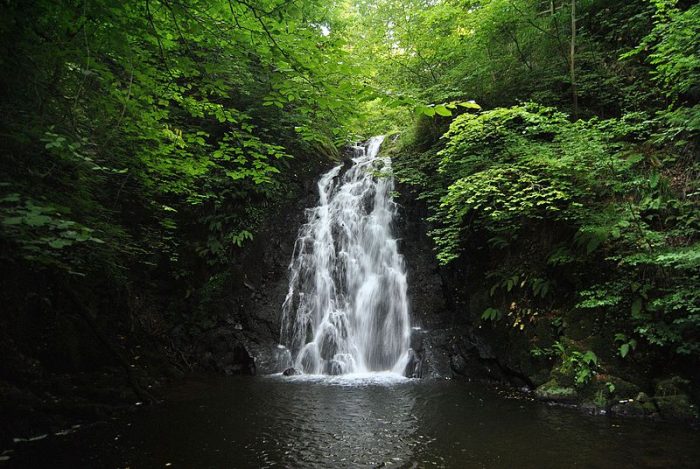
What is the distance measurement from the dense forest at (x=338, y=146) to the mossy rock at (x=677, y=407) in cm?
4

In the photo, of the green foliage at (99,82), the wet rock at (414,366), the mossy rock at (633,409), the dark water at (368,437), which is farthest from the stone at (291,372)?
the mossy rock at (633,409)

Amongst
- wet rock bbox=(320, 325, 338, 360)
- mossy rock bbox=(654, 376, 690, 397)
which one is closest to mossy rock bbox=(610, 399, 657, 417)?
mossy rock bbox=(654, 376, 690, 397)

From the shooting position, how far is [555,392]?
6.23 m

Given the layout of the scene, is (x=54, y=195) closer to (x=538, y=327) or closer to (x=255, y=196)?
(x=538, y=327)

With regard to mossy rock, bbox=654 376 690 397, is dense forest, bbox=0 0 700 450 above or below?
above

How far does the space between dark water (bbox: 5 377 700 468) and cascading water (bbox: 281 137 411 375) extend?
8.79 feet

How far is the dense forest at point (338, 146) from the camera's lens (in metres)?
3.55

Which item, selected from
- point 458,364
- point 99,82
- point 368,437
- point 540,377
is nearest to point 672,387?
point 540,377

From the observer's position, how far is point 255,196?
12312 mm

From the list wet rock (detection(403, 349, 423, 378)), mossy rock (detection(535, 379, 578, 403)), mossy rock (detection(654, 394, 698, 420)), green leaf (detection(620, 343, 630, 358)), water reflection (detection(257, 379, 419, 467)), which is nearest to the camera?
water reflection (detection(257, 379, 419, 467))

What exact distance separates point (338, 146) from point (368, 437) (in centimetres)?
464

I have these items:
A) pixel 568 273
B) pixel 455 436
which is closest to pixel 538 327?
pixel 568 273

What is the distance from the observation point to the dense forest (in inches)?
140

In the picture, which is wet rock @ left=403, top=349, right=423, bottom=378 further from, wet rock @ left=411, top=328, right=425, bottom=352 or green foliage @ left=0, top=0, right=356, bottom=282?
green foliage @ left=0, top=0, right=356, bottom=282
